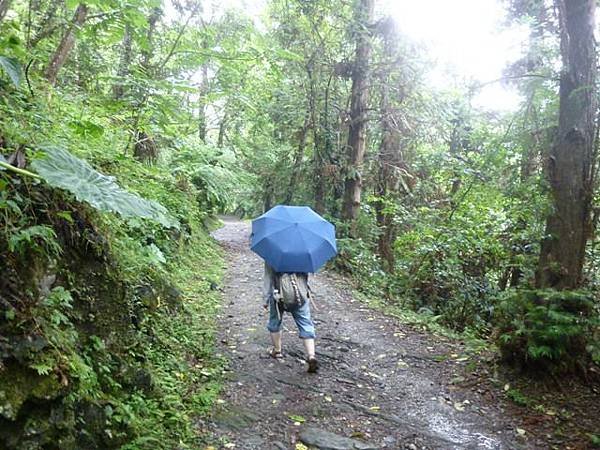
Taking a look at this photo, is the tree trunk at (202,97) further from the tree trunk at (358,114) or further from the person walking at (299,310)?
the tree trunk at (358,114)

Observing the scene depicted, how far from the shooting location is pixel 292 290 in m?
5.32

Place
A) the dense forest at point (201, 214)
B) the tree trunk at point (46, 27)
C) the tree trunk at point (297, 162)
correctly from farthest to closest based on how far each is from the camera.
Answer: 1. the tree trunk at point (297, 162)
2. the tree trunk at point (46, 27)
3. the dense forest at point (201, 214)

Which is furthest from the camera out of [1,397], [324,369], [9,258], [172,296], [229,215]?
[229,215]

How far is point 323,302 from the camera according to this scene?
8922 mm

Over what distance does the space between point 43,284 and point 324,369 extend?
3.42 metres

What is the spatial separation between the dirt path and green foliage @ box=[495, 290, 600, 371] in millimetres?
696

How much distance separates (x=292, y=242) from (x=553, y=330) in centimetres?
291

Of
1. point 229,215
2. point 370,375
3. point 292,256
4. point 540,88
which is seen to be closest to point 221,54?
point 292,256

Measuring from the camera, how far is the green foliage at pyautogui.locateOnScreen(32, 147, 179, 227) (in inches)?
115

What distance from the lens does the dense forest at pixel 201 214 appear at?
3.11 m

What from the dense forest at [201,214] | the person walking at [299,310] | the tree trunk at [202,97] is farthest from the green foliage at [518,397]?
the tree trunk at [202,97]

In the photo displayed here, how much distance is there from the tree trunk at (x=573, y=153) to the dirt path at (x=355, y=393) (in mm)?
1786

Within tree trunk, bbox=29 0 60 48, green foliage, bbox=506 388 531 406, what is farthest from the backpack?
tree trunk, bbox=29 0 60 48

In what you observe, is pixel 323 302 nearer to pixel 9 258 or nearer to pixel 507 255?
pixel 507 255
